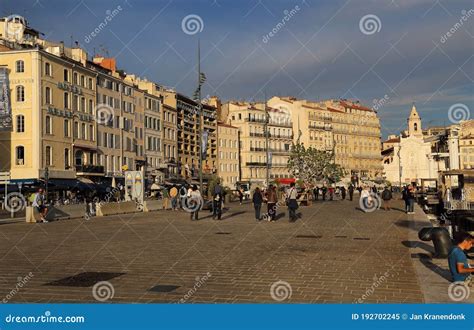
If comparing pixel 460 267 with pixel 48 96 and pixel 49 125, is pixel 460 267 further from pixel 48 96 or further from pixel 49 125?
pixel 48 96

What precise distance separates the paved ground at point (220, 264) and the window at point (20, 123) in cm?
3686

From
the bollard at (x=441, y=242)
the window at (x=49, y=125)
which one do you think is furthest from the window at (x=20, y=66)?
the bollard at (x=441, y=242)

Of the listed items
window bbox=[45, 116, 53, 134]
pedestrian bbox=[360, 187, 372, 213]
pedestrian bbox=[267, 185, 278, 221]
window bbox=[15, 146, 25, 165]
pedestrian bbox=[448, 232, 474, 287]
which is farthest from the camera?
window bbox=[45, 116, 53, 134]

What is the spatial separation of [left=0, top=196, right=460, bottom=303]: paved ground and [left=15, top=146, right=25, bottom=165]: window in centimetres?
3605

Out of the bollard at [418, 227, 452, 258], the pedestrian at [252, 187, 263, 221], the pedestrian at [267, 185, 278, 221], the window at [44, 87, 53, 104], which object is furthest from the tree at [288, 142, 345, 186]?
the bollard at [418, 227, 452, 258]

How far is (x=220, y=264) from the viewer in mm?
11656

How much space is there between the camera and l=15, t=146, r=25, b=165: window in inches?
2121

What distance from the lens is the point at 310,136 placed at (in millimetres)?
126062

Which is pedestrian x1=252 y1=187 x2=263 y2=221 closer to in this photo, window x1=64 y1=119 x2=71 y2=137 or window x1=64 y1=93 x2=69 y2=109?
window x1=64 y1=119 x2=71 y2=137

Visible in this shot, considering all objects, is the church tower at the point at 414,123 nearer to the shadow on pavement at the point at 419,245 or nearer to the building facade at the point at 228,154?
the building facade at the point at 228,154

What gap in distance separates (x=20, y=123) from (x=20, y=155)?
289 centimetres

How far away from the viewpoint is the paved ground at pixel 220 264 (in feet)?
28.2

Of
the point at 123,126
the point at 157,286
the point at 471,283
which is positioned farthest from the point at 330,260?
the point at 123,126

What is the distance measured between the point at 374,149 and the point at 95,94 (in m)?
95.3
